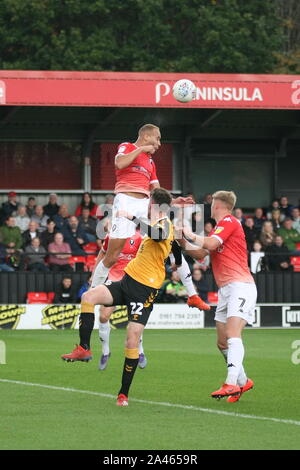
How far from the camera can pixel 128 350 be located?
1012 centimetres

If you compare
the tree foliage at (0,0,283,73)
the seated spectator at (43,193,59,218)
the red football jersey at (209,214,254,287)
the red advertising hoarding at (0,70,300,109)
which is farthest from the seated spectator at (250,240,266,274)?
the tree foliage at (0,0,283,73)

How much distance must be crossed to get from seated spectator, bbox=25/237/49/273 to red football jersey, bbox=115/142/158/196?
1128 centimetres

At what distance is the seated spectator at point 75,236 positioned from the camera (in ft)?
83.5

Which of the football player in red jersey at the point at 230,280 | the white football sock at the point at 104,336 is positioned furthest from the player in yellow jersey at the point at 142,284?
the white football sock at the point at 104,336

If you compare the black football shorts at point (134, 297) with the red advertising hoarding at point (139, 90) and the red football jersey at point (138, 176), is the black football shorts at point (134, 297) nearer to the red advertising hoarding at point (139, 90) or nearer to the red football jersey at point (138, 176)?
the red football jersey at point (138, 176)

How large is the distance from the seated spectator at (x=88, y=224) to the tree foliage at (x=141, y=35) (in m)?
13.7

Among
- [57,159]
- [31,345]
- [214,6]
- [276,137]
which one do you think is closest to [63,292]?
[31,345]

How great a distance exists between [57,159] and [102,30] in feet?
38.6

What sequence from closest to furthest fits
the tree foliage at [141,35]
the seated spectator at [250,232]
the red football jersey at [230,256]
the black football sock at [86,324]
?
the red football jersey at [230,256]
the black football sock at [86,324]
the seated spectator at [250,232]
the tree foliage at [141,35]

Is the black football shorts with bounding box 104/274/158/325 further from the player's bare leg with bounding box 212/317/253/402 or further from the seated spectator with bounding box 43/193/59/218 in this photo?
the seated spectator with bounding box 43/193/59/218

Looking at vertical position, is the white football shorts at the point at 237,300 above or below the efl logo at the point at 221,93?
below

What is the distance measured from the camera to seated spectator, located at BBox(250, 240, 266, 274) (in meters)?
25.1

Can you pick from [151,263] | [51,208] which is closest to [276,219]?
[51,208]

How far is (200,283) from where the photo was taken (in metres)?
24.4
